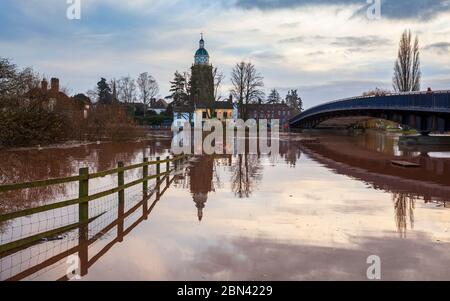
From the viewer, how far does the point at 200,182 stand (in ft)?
64.7

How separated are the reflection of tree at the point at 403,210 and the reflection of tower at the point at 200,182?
4902 millimetres

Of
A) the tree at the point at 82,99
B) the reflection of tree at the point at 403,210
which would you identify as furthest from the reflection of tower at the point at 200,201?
the tree at the point at 82,99

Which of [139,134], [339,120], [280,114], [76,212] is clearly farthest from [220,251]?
[280,114]

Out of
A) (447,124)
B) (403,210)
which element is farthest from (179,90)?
(403,210)

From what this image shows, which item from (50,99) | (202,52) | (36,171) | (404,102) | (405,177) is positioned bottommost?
(405,177)

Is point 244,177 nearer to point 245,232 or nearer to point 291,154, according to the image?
point 245,232

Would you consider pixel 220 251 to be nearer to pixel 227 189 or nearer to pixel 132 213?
pixel 132 213

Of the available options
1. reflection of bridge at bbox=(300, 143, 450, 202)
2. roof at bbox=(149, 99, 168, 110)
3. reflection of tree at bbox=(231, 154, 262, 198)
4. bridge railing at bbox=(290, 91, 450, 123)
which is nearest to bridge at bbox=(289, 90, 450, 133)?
bridge railing at bbox=(290, 91, 450, 123)

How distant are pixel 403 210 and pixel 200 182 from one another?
28.1 ft

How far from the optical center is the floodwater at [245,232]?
800cm

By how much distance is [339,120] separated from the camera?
307 feet

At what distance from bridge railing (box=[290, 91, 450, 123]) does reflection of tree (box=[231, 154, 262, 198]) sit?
860 inches

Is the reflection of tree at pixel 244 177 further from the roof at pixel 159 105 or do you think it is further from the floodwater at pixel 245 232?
the roof at pixel 159 105

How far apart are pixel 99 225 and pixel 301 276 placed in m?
5.62
